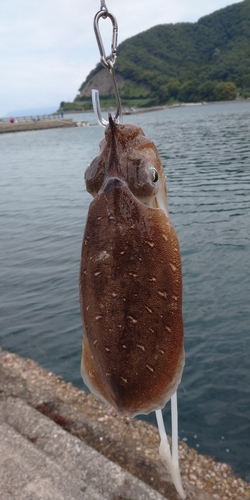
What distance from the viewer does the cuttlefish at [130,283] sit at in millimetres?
1836

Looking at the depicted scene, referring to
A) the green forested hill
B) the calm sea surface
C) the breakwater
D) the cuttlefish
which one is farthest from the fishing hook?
the green forested hill

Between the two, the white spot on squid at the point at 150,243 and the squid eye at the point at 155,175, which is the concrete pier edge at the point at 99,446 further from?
the squid eye at the point at 155,175

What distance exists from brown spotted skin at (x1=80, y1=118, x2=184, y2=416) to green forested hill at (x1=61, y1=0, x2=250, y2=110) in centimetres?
13157

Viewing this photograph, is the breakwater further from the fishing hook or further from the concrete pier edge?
the fishing hook

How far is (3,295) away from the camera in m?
10.6

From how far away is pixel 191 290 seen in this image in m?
9.67

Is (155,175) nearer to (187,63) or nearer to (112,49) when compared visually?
(112,49)

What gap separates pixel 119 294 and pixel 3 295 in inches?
368

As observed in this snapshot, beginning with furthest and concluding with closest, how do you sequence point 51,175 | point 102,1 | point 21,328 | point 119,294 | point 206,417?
point 51,175
point 21,328
point 206,417
point 102,1
point 119,294

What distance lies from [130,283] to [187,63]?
626 ft

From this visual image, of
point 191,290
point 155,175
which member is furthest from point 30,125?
point 155,175

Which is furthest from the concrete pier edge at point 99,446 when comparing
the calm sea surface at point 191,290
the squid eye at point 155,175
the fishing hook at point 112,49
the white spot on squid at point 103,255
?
the fishing hook at point 112,49

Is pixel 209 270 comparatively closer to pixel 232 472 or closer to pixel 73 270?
pixel 73 270

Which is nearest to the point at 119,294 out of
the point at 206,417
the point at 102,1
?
the point at 102,1
